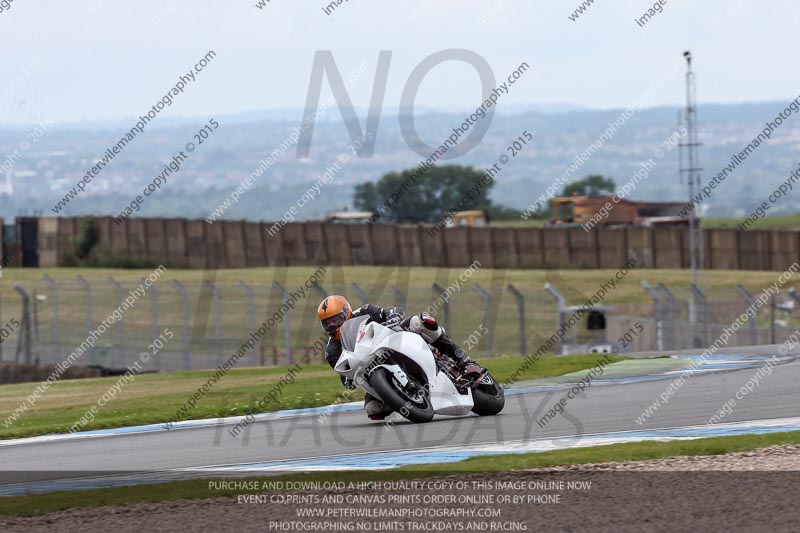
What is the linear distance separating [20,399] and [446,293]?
764cm

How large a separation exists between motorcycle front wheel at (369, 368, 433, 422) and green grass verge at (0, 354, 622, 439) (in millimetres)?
3595

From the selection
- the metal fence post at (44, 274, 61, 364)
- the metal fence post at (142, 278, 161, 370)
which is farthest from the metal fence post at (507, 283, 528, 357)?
the metal fence post at (44, 274, 61, 364)

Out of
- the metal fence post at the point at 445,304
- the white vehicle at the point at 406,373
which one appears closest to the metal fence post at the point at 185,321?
the metal fence post at the point at 445,304

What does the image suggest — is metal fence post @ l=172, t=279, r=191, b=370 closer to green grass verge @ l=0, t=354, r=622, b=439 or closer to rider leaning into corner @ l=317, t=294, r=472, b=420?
green grass verge @ l=0, t=354, r=622, b=439

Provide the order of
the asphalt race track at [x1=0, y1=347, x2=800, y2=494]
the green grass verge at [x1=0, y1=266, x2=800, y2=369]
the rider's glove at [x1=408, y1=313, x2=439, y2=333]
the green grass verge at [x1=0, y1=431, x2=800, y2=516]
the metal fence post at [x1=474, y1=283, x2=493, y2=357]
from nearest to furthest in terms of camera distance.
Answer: the green grass verge at [x1=0, y1=431, x2=800, y2=516], the asphalt race track at [x1=0, y1=347, x2=800, y2=494], the rider's glove at [x1=408, y1=313, x2=439, y2=333], the metal fence post at [x1=474, y1=283, x2=493, y2=357], the green grass verge at [x1=0, y1=266, x2=800, y2=369]

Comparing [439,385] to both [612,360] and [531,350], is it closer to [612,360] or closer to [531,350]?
[612,360]

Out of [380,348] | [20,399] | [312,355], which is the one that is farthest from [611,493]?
[312,355]

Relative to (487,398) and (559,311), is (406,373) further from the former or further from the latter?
(559,311)

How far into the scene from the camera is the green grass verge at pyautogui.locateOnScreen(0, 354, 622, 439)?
15898mm

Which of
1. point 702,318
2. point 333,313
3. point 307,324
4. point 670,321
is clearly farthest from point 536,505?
point 307,324

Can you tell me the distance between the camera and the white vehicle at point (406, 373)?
12.1 m

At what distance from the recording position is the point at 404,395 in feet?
40.0

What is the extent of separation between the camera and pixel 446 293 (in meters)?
23.2

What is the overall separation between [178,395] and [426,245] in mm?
34116
